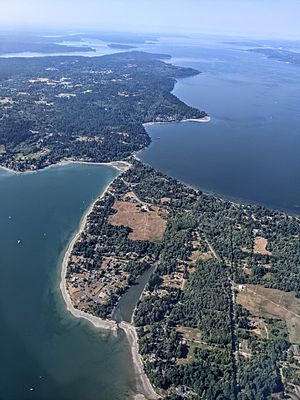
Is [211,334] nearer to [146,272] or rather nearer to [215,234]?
[146,272]

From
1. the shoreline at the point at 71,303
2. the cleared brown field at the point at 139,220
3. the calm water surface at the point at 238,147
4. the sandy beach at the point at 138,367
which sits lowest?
the sandy beach at the point at 138,367

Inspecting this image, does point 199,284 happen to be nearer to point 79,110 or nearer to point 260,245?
point 260,245

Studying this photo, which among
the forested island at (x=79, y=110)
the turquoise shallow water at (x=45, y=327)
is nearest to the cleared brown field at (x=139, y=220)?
the turquoise shallow water at (x=45, y=327)

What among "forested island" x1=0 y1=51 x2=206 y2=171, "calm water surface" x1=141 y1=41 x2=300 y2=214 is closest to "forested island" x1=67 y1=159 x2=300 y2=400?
"calm water surface" x1=141 y1=41 x2=300 y2=214

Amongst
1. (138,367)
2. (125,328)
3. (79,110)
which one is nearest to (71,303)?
(125,328)

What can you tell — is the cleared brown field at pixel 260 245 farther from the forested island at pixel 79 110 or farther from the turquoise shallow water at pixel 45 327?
the forested island at pixel 79 110

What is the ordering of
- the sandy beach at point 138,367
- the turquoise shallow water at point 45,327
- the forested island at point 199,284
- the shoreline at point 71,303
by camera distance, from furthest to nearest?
the shoreline at point 71,303 < the forested island at point 199,284 < the turquoise shallow water at point 45,327 < the sandy beach at point 138,367

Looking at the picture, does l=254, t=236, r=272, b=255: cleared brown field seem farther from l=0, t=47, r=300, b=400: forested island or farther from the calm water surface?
the calm water surface

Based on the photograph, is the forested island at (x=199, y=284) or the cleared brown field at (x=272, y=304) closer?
the forested island at (x=199, y=284)
